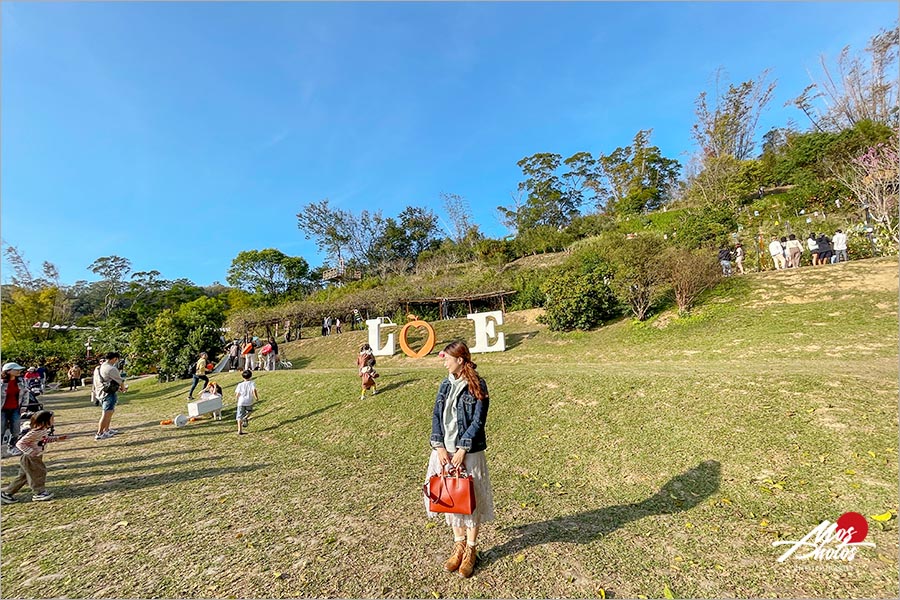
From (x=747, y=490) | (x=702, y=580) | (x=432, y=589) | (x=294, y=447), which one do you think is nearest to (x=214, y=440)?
(x=294, y=447)

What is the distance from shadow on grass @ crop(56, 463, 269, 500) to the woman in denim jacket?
4221 mm

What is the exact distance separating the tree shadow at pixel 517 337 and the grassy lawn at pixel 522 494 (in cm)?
754

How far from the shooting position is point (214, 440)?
7703mm

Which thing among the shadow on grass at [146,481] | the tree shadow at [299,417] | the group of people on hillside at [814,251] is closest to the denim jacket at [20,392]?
the shadow on grass at [146,481]

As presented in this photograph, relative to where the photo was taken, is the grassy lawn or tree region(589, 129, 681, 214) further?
tree region(589, 129, 681, 214)

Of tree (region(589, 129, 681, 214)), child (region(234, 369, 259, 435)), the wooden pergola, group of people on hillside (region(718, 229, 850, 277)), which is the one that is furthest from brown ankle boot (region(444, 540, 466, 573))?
tree (region(589, 129, 681, 214))

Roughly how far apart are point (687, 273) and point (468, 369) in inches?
548

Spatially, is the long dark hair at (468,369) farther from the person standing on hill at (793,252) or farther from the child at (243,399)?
the person standing on hill at (793,252)

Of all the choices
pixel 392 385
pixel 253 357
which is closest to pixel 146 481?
pixel 392 385

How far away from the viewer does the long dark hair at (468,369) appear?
9.86 ft

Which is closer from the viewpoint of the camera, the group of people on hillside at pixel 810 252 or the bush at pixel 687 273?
the bush at pixel 687 273

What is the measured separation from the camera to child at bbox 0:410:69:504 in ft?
15.8

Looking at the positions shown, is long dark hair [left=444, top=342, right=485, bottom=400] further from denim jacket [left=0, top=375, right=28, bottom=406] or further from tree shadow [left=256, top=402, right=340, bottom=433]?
denim jacket [left=0, top=375, right=28, bottom=406]

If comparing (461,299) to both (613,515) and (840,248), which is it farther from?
(613,515)
